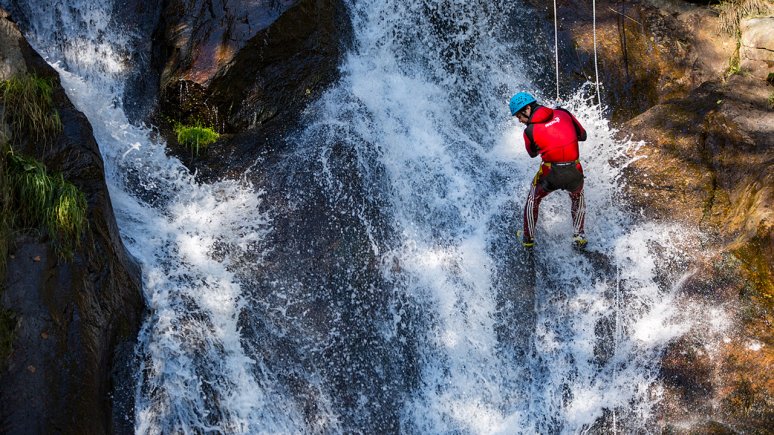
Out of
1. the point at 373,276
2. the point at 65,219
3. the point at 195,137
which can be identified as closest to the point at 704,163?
the point at 373,276

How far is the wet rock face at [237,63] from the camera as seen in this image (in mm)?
7676

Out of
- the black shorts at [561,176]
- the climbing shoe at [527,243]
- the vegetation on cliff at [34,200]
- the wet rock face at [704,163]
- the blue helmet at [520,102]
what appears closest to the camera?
the vegetation on cliff at [34,200]

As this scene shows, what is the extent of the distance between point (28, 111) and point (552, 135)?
4638mm

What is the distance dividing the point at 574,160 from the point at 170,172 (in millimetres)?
4213

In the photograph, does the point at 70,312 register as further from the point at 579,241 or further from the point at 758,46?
the point at 758,46

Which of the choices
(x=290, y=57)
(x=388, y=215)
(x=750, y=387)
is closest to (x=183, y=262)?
(x=388, y=215)

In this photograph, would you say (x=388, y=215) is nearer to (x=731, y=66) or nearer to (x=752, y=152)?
(x=752, y=152)

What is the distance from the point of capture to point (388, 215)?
23.6 ft

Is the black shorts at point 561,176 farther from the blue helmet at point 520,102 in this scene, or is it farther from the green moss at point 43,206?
the green moss at point 43,206

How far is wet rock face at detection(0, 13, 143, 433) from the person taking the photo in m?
4.56

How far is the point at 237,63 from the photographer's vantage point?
7.71 metres

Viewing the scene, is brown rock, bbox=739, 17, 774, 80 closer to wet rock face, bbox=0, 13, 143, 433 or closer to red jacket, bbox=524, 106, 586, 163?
red jacket, bbox=524, 106, 586, 163

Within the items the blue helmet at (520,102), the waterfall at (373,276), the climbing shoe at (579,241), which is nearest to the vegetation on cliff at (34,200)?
the waterfall at (373,276)

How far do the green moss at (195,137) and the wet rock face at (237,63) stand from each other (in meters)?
0.16
